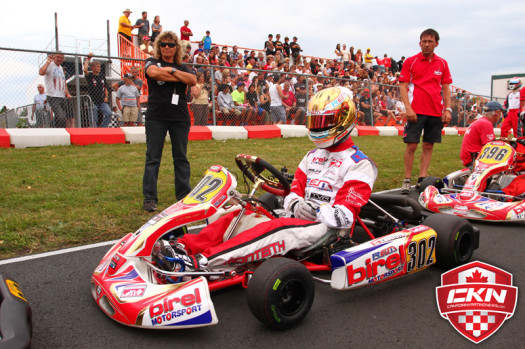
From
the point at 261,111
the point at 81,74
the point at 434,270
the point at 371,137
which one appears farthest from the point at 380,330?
the point at 371,137

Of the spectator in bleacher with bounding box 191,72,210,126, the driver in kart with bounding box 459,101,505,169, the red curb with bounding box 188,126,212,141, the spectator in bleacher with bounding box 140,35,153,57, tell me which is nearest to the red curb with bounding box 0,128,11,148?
the red curb with bounding box 188,126,212,141

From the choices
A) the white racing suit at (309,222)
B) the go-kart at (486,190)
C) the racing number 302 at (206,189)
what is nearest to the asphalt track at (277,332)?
the white racing suit at (309,222)

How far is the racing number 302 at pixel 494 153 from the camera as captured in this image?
525cm

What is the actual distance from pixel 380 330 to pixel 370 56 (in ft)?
60.7

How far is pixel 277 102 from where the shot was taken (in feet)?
37.8

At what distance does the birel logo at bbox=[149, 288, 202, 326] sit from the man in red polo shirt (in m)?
4.34

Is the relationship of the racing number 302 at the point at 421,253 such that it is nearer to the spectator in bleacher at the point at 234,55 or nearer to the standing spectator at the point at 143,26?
the standing spectator at the point at 143,26

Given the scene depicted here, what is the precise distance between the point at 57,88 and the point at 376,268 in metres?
7.53

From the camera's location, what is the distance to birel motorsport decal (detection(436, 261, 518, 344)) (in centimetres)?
254

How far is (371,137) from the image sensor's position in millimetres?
12539

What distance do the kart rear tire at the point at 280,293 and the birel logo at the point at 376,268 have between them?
0.32 m

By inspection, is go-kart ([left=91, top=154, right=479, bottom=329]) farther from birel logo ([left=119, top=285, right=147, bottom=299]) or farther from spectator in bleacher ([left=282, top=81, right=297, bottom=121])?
spectator in bleacher ([left=282, top=81, right=297, bottom=121])

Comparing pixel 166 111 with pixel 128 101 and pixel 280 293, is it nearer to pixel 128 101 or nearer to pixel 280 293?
pixel 280 293

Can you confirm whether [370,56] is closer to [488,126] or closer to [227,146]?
[227,146]
